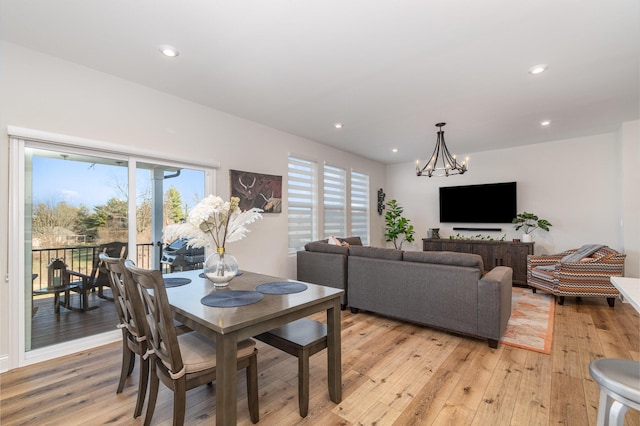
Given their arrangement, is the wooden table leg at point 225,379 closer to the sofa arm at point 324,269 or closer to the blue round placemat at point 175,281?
the blue round placemat at point 175,281

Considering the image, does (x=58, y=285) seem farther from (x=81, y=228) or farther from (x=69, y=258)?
(x=81, y=228)

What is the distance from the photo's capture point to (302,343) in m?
1.84

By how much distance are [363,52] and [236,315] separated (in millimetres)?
2267

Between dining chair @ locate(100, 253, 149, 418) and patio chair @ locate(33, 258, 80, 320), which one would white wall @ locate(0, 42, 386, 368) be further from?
dining chair @ locate(100, 253, 149, 418)

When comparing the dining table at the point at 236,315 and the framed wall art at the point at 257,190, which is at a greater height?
the framed wall art at the point at 257,190

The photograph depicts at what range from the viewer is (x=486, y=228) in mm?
6066

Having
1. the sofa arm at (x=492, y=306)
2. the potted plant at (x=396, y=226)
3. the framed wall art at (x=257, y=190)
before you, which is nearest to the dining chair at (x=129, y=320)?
the framed wall art at (x=257, y=190)

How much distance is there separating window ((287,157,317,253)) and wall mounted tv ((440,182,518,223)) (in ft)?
10.2

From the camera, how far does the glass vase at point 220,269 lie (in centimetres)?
209

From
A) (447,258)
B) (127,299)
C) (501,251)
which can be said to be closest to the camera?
(127,299)

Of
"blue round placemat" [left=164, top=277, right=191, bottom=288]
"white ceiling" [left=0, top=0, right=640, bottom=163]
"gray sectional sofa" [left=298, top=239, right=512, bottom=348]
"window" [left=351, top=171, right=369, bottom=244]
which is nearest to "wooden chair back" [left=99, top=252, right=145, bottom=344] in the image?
"blue round placemat" [left=164, top=277, right=191, bottom=288]

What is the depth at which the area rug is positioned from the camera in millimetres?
2848

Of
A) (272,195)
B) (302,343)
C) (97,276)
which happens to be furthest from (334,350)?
(272,195)

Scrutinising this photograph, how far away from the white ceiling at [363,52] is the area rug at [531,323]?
8.47 ft
